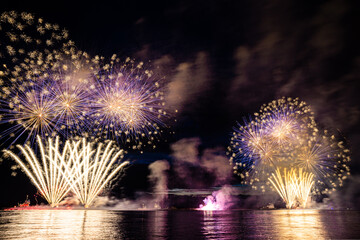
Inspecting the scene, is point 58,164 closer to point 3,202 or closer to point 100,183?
point 100,183

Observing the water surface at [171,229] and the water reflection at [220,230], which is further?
the water reflection at [220,230]

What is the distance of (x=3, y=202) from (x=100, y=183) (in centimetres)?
9167

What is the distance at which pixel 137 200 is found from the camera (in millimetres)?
184500

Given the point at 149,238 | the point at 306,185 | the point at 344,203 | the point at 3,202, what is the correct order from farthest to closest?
the point at 344,203, the point at 3,202, the point at 306,185, the point at 149,238

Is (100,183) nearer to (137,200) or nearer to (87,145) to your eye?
(87,145)

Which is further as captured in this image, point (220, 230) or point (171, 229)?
point (171, 229)

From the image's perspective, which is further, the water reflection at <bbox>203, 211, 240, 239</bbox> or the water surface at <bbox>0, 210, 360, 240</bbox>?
the water reflection at <bbox>203, 211, 240, 239</bbox>

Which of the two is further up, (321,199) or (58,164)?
(58,164)

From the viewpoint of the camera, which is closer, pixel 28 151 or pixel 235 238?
pixel 235 238

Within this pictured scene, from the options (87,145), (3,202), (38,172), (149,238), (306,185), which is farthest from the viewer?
(3,202)

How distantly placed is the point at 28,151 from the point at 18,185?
91.9 m

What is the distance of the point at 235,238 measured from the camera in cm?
1039

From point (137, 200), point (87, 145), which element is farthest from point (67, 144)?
point (137, 200)

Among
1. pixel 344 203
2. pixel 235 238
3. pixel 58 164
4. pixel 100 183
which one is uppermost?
pixel 58 164
